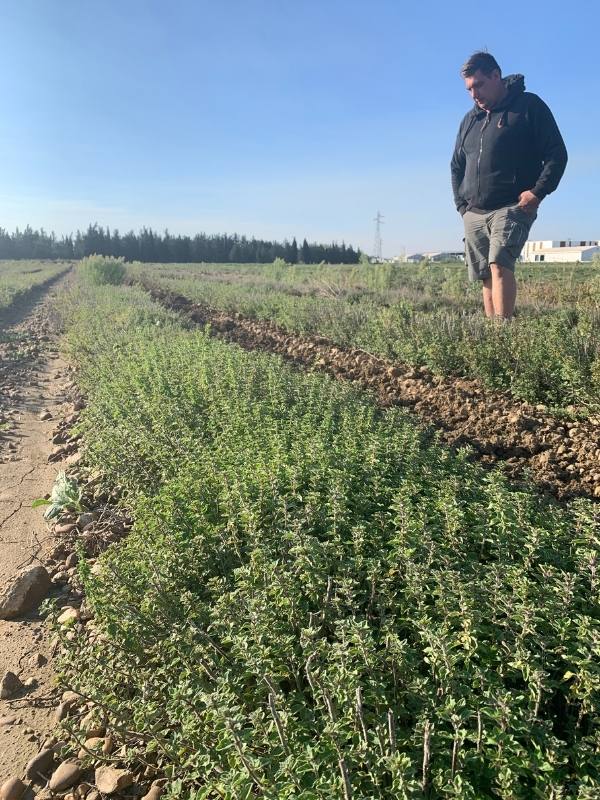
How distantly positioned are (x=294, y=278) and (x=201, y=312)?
6.65 metres

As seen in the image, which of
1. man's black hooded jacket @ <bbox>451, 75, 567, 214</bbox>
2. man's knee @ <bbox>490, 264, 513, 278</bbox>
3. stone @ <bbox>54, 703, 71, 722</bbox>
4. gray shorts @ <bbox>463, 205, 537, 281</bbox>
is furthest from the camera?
man's knee @ <bbox>490, 264, 513, 278</bbox>

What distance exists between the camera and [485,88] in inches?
213

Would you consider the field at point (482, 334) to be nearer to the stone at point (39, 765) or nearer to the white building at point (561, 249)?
the stone at point (39, 765)

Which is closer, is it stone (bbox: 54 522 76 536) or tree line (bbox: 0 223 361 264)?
stone (bbox: 54 522 76 536)

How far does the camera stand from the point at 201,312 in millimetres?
13250

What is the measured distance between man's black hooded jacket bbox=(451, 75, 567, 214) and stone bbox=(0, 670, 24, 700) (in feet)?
19.1

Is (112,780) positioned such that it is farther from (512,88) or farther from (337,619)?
(512,88)

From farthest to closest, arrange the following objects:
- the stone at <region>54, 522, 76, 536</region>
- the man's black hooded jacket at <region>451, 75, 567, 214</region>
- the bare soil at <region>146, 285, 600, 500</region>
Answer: the man's black hooded jacket at <region>451, 75, 567, 214</region>, the stone at <region>54, 522, 76, 536</region>, the bare soil at <region>146, 285, 600, 500</region>

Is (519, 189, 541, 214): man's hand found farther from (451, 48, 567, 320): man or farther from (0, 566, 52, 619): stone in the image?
(0, 566, 52, 619): stone

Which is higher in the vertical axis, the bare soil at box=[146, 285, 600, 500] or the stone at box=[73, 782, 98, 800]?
the bare soil at box=[146, 285, 600, 500]

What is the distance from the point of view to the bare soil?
351 centimetres

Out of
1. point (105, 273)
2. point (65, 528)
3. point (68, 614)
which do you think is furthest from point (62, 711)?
point (105, 273)

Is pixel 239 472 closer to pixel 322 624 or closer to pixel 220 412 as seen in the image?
pixel 322 624

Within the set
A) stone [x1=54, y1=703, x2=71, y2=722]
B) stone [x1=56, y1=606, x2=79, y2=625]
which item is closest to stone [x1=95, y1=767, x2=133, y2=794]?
stone [x1=54, y1=703, x2=71, y2=722]
